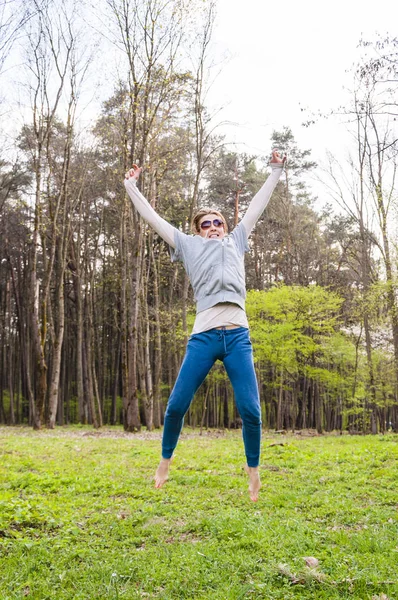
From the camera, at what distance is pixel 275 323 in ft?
81.3

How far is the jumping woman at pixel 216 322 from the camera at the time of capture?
3.88 metres

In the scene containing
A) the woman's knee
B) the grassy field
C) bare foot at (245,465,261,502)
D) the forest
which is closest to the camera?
the woman's knee

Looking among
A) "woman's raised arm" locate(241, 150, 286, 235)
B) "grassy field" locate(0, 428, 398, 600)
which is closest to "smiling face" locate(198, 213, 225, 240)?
"woman's raised arm" locate(241, 150, 286, 235)

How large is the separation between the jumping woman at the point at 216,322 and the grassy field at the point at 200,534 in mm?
762

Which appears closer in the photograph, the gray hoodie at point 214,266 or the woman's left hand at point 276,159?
the gray hoodie at point 214,266

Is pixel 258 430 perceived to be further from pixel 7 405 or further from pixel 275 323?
pixel 7 405

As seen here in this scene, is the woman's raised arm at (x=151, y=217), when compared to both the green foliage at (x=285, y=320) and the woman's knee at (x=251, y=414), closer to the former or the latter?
the woman's knee at (x=251, y=414)

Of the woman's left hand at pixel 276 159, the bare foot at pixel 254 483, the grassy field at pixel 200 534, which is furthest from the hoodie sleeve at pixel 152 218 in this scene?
the grassy field at pixel 200 534

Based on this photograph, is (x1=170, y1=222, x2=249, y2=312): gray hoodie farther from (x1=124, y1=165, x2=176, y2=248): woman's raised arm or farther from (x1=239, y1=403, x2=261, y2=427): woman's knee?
(x1=239, y1=403, x2=261, y2=427): woman's knee

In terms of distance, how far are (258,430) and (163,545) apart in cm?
182

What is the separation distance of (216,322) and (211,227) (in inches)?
36.8

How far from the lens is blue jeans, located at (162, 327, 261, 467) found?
386 cm

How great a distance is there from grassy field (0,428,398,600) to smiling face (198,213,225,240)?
8.99ft

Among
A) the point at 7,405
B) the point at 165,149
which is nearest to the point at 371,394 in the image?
the point at 165,149
